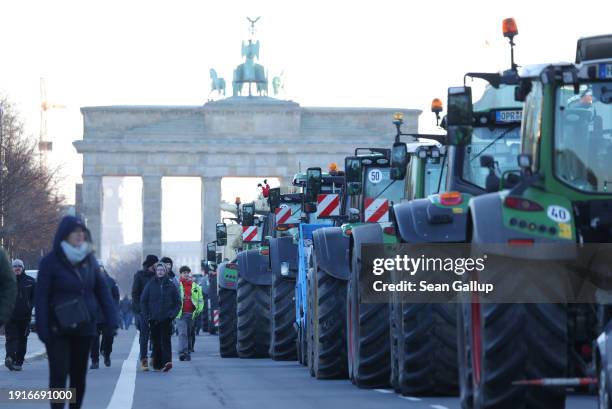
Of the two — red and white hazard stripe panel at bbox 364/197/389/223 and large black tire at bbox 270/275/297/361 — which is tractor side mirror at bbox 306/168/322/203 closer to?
large black tire at bbox 270/275/297/361

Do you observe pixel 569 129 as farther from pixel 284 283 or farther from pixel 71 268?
pixel 284 283

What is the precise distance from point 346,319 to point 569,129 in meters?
8.26

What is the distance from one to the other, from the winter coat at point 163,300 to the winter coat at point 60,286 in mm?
13445

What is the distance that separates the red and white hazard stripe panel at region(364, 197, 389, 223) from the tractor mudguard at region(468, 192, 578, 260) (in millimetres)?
8974

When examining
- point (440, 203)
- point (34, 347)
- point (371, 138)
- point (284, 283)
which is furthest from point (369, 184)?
point (371, 138)

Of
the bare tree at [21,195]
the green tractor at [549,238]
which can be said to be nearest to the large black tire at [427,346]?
the green tractor at [549,238]

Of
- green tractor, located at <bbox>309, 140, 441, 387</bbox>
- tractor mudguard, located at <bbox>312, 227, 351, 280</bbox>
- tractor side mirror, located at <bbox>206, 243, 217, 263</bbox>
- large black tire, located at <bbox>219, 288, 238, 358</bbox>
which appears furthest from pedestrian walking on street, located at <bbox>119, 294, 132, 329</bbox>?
tractor mudguard, located at <bbox>312, 227, 351, 280</bbox>

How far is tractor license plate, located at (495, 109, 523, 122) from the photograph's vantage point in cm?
1679

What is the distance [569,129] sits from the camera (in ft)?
42.5

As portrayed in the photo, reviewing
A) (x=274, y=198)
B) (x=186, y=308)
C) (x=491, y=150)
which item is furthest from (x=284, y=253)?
(x=491, y=150)

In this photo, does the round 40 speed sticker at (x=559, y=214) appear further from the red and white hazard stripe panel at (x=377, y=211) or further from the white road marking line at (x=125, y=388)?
the red and white hazard stripe panel at (x=377, y=211)

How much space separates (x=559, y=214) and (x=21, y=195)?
56.7 meters

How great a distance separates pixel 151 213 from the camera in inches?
4963

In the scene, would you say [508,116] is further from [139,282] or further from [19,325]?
[19,325]
